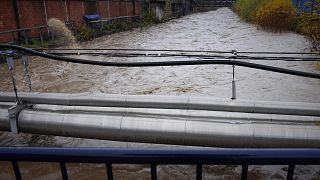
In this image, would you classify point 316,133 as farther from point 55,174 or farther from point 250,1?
point 250,1

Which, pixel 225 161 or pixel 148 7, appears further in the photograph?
pixel 148 7

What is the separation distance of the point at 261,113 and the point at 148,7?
3250cm

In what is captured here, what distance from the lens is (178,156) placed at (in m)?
1.13

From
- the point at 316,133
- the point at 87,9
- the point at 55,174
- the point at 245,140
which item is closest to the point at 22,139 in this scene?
the point at 55,174

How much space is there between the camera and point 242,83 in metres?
9.00

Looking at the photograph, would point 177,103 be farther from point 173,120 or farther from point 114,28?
point 114,28

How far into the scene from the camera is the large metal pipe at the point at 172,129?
3.46 metres

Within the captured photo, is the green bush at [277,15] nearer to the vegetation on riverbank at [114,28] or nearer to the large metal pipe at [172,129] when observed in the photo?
the vegetation on riverbank at [114,28]

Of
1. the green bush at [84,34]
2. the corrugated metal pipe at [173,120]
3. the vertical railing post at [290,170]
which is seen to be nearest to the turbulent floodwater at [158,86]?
the corrugated metal pipe at [173,120]

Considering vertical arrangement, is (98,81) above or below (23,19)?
below

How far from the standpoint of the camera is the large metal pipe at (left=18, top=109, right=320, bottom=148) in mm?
3459

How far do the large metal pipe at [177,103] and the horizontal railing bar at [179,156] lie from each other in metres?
2.72

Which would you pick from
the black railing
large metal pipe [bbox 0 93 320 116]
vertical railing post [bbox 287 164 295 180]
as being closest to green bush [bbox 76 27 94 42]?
large metal pipe [bbox 0 93 320 116]


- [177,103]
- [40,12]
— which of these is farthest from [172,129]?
[40,12]
